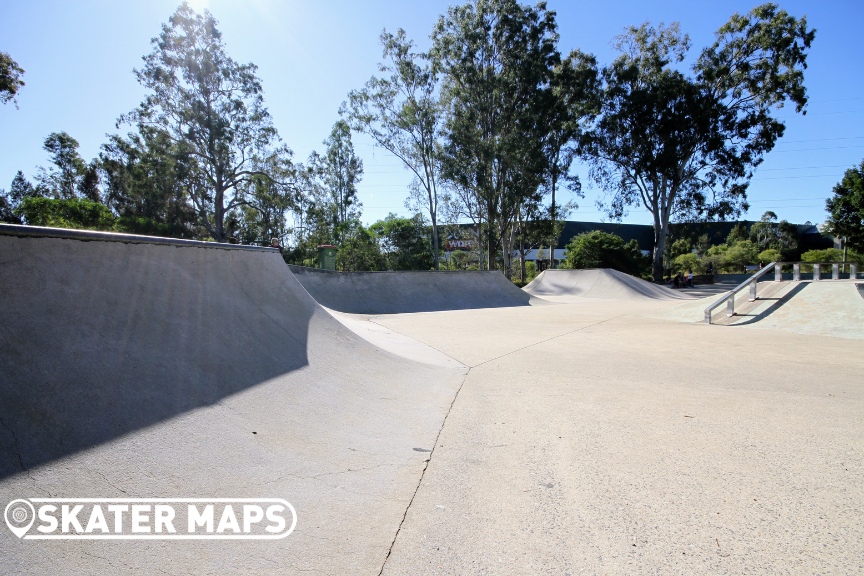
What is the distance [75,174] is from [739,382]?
170 ft

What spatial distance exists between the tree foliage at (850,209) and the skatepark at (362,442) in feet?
106

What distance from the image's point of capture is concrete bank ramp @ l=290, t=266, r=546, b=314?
45.4 ft

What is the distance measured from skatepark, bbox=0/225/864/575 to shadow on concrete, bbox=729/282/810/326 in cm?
577

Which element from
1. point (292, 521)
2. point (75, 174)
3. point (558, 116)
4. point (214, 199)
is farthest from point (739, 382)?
point (75, 174)

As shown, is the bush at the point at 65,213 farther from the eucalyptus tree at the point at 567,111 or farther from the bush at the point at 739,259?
the bush at the point at 739,259

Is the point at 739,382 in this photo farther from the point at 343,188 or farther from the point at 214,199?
the point at 343,188

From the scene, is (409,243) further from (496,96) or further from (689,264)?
(689,264)

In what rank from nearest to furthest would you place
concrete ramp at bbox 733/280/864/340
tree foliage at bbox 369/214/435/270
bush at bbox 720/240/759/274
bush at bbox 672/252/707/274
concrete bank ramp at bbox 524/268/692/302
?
Answer: concrete ramp at bbox 733/280/864/340 → concrete bank ramp at bbox 524/268/692/302 → tree foliage at bbox 369/214/435/270 → bush at bbox 672/252/707/274 → bush at bbox 720/240/759/274

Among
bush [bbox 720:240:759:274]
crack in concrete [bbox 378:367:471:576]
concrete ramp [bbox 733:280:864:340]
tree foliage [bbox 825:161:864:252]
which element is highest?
tree foliage [bbox 825:161:864:252]

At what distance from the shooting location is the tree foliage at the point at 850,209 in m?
28.3

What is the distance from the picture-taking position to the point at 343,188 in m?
35.6

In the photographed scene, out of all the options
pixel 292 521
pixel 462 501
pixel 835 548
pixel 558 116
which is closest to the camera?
pixel 835 548

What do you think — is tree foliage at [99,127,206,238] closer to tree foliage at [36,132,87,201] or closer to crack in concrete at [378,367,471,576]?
tree foliage at [36,132,87,201]

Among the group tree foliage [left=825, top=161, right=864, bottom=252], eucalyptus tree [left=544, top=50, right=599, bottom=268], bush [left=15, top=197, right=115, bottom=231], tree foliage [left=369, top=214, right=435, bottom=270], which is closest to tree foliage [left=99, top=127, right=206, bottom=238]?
bush [left=15, top=197, right=115, bottom=231]
